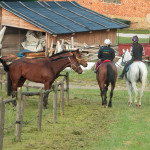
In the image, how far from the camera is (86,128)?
1371 centimetres

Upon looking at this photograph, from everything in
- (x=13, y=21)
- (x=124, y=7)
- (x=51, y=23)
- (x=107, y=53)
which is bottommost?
(x=107, y=53)

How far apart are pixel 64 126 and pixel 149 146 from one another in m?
3.00

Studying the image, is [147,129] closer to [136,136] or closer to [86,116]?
[136,136]

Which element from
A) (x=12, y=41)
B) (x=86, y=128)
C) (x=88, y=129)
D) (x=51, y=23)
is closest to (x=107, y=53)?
(x=86, y=128)

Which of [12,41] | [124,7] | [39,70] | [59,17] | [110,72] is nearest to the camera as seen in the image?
[39,70]

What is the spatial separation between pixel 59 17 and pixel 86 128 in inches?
870

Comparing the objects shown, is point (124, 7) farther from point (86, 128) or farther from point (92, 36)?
point (86, 128)

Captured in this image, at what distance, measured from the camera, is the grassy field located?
38.3ft

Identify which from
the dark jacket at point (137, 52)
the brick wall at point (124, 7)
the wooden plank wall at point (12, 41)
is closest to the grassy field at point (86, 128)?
the dark jacket at point (137, 52)

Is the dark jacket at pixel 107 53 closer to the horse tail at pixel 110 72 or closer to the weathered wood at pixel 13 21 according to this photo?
the horse tail at pixel 110 72

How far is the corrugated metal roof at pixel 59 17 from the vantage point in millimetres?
32250

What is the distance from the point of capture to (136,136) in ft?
42.3

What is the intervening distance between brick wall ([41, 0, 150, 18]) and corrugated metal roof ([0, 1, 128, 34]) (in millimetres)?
19194

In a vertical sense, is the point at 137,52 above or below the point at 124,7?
below
